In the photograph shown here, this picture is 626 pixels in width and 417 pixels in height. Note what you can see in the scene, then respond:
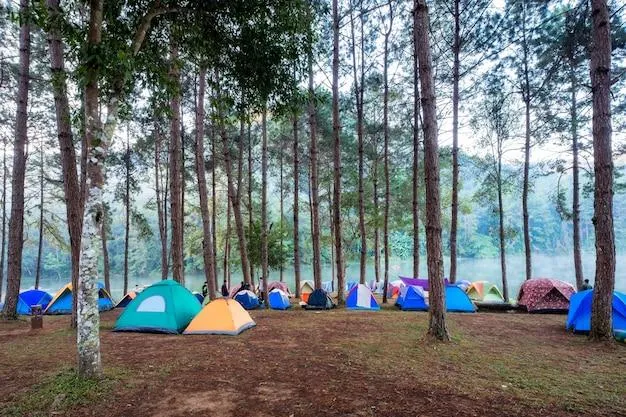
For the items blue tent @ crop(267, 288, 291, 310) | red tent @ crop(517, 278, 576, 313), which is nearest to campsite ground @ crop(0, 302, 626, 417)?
red tent @ crop(517, 278, 576, 313)

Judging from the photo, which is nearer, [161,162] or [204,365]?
[204,365]

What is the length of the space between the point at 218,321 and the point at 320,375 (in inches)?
144

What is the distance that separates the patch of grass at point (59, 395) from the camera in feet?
12.1

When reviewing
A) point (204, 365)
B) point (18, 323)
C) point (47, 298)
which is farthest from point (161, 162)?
point (204, 365)

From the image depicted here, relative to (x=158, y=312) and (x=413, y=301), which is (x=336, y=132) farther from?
(x=158, y=312)

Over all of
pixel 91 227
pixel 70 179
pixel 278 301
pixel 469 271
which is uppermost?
pixel 70 179

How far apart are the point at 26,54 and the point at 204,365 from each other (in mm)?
10054

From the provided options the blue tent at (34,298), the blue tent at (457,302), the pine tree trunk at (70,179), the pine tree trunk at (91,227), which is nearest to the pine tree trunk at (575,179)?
the blue tent at (457,302)

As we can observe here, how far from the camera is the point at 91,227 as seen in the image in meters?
4.45

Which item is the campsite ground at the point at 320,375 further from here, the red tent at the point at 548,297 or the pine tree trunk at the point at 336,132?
the pine tree trunk at the point at 336,132

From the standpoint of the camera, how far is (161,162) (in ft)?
69.7

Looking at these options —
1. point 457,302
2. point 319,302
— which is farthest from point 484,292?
point 319,302

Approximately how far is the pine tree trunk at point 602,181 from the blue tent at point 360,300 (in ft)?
23.6

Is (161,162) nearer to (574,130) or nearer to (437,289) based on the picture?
(437,289)
